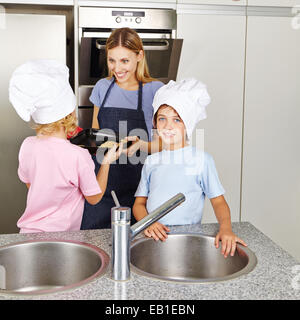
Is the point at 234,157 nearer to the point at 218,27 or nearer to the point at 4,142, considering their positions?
the point at 218,27

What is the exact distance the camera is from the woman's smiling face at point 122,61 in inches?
79.4

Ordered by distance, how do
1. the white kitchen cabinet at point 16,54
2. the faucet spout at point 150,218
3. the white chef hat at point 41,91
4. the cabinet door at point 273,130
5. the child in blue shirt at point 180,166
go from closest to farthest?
1. the faucet spout at point 150,218
2. the white chef hat at point 41,91
3. the child in blue shirt at point 180,166
4. the white kitchen cabinet at point 16,54
5. the cabinet door at point 273,130

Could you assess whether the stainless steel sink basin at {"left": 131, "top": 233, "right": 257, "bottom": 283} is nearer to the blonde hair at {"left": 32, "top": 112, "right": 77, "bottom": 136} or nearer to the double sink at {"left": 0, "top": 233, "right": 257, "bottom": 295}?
the double sink at {"left": 0, "top": 233, "right": 257, "bottom": 295}

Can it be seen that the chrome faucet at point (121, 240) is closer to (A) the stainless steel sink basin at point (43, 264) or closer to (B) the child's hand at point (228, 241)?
(A) the stainless steel sink basin at point (43, 264)

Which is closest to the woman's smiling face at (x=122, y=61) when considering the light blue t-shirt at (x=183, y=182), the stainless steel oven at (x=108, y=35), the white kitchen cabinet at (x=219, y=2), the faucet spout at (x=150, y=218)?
the stainless steel oven at (x=108, y=35)

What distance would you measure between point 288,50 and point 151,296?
2.08 m

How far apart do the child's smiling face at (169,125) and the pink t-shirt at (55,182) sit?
260mm

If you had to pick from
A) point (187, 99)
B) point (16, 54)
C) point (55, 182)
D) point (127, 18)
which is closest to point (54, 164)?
point (55, 182)

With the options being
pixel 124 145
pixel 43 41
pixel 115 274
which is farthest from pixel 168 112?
pixel 43 41

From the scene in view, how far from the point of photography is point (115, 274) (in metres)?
0.93

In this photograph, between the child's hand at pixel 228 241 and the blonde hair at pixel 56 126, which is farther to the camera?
the blonde hair at pixel 56 126

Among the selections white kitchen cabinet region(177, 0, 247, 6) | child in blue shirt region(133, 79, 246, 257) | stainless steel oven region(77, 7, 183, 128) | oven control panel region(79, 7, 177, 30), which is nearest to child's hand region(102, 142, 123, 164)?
Result: child in blue shirt region(133, 79, 246, 257)

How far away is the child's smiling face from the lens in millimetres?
1439

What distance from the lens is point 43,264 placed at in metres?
1.17
